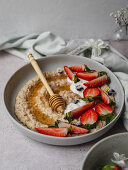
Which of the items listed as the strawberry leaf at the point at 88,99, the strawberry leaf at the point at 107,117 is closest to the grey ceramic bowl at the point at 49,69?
the strawberry leaf at the point at 107,117

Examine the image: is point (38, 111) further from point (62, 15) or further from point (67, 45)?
point (62, 15)

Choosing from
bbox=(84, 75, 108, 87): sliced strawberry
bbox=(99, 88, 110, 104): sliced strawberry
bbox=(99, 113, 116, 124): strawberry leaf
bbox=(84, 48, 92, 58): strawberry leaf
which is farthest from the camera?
bbox=(84, 48, 92, 58): strawberry leaf

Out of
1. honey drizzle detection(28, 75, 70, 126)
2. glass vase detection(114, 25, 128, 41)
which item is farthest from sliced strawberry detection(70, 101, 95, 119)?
glass vase detection(114, 25, 128, 41)

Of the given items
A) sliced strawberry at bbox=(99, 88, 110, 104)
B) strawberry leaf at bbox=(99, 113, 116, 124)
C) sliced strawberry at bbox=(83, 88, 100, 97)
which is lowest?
strawberry leaf at bbox=(99, 113, 116, 124)

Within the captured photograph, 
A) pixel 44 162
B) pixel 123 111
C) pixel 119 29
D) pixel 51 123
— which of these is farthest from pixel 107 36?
pixel 44 162

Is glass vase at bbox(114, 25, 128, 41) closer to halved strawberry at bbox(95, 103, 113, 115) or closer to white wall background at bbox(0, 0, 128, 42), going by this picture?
white wall background at bbox(0, 0, 128, 42)

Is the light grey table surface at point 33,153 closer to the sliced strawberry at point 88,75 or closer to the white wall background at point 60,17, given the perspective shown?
the sliced strawberry at point 88,75
